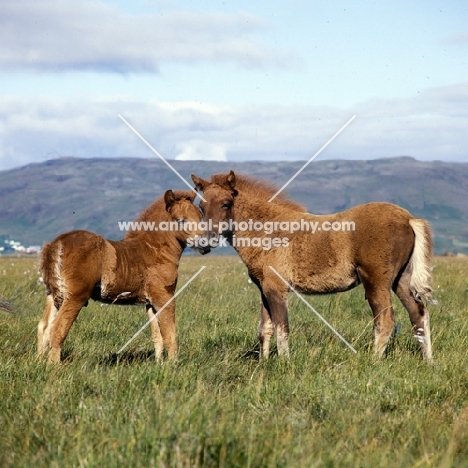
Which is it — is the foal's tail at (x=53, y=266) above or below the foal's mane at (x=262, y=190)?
below

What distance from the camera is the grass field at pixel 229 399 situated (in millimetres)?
4020

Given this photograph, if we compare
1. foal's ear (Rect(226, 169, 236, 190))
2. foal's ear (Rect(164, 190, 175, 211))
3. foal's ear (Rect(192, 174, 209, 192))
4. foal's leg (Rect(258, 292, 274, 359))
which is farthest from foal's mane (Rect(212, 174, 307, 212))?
foal's leg (Rect(258, 292, 274, 359))

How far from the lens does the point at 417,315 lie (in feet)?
26.4

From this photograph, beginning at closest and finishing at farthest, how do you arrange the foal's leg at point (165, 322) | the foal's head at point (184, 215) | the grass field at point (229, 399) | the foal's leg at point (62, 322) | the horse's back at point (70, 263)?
1. the grass field at point (229, 399)
2. the foal's leg at point (62, 322)
3. the horse's back at point (70, 263)
4. the foal's leg at point (165, 322)
5. the foal's head at point (184, 215)

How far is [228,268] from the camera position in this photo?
18.5 m

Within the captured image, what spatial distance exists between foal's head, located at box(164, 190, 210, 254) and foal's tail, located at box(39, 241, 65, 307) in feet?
4.94

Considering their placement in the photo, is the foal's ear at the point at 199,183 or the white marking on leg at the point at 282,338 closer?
the white marking on leg at the point at 282,338

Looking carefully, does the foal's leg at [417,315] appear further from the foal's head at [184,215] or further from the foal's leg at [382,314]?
the foal's head at [184,215]

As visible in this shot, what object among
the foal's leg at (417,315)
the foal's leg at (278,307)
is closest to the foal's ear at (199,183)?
the foal's leg at (278,307)

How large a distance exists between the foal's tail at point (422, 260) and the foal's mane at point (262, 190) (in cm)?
159

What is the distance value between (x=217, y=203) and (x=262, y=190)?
0.81m

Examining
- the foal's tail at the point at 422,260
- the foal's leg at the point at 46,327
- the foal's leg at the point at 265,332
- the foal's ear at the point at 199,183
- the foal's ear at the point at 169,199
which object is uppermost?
the foal's ear at the point at 199,183

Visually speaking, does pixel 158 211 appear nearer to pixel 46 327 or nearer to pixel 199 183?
pixel 199 183

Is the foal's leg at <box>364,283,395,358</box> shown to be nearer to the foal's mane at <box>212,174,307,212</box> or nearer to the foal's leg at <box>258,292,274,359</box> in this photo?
the foal's leg at <box>258,292,274,359</box>
